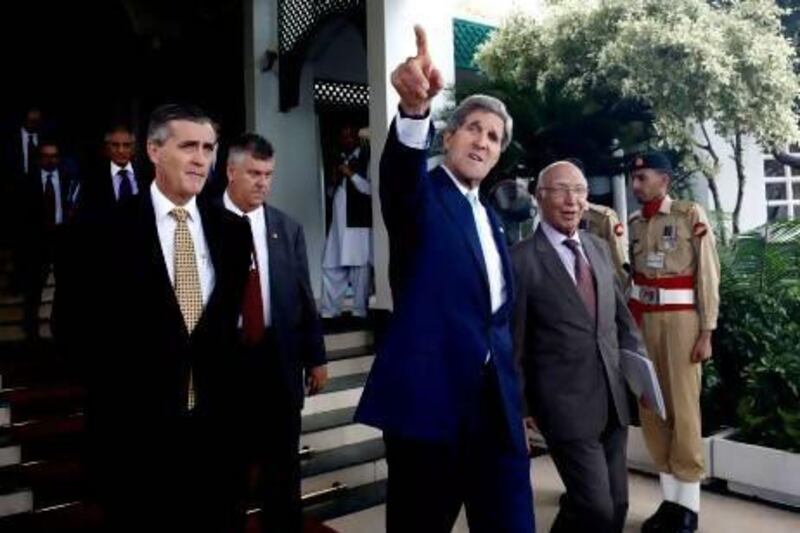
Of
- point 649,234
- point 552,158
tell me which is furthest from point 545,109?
point 649,234

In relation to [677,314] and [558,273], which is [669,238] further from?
[558,273]

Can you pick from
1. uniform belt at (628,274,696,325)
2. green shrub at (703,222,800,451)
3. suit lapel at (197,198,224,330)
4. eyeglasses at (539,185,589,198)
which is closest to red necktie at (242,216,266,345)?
suit lapel at (197,198,224,330)

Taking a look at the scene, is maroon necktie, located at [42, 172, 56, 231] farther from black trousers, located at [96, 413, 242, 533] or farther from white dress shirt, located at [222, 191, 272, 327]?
black trousers, located at [96, 413, 242, 533]

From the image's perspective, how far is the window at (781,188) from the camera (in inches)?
392

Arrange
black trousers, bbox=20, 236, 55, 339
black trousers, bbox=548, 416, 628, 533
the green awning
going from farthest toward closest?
the green awning < black trousers, bbox=20, 236, 55, 339 < black trousers, bbox=548, 416, 628, 533

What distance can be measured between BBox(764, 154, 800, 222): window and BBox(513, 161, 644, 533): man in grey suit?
8.38m

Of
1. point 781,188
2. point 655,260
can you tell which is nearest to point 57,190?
point 655,260

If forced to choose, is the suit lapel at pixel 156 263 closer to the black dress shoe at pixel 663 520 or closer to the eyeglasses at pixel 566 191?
the eyeglasses at pixel 566 191

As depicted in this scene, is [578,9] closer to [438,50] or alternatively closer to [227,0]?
[438,50]

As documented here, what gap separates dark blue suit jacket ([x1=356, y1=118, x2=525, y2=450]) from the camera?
2027 millimetres

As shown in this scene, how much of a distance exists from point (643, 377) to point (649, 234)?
1210 mm

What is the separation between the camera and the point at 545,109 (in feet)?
17.3

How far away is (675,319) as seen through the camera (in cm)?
367

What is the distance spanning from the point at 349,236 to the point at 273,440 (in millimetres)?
3512
